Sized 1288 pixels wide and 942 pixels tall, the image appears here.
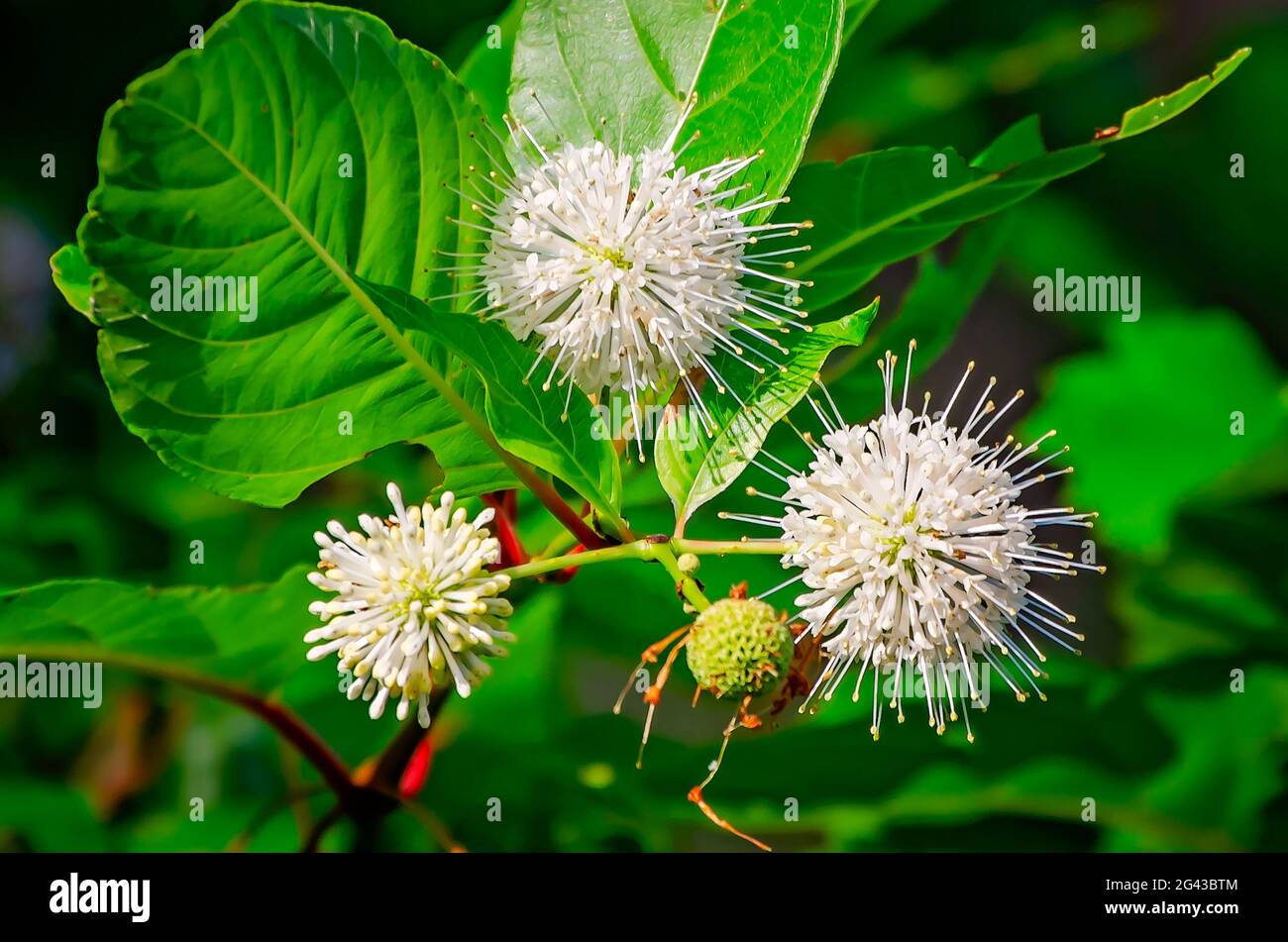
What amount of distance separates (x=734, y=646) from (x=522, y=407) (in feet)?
0.95

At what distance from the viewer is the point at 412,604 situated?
105 centimetres

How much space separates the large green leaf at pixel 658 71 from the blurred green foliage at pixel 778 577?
31 cm

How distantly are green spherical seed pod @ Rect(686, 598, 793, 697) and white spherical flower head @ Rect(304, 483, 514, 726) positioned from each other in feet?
0.58

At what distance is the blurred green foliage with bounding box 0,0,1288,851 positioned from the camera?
5.92 ft

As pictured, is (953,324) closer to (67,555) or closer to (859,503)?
(859,503)

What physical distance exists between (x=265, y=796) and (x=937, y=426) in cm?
148

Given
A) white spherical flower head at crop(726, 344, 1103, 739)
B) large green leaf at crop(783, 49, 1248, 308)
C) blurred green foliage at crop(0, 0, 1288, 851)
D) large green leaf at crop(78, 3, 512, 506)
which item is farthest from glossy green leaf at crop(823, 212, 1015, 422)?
large green leaf at crop(78, 3, 512, 506)

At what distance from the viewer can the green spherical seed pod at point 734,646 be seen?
Answer: 1.05 m

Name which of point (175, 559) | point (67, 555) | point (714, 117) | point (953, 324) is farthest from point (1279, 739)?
point (67, 555)

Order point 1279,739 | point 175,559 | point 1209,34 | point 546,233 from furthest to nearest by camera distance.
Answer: point 1209,34 → point 175,559 → point 1279,739 → point 546,233

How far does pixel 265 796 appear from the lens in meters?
2.11

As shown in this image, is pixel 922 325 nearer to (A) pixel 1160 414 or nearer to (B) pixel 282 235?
(B) pixel 282 235

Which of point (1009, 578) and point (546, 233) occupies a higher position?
point (546, 233)

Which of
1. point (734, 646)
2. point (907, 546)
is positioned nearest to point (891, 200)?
point (907, 546)
